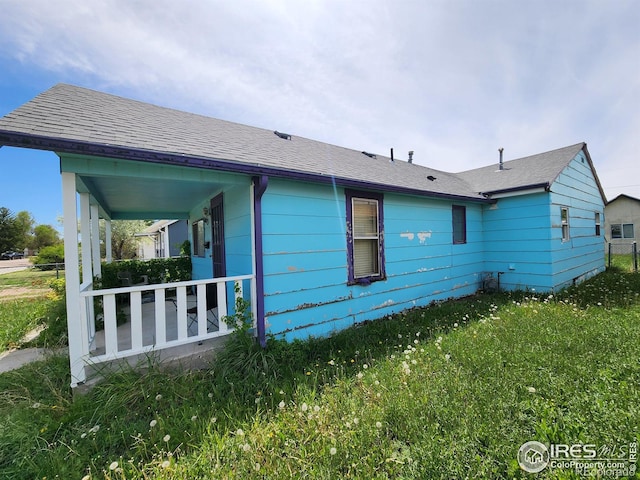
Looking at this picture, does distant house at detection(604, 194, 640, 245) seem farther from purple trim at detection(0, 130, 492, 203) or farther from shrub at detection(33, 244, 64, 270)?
shrub at detection(33, 244, 64, 270)

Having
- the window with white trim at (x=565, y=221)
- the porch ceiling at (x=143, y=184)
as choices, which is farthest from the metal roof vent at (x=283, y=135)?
the window with white trim at (x=565, y=221)

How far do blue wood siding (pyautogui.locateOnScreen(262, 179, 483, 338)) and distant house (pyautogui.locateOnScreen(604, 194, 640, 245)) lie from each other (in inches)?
901

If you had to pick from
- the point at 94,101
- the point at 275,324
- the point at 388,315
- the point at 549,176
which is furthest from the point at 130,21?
the point at 549,176

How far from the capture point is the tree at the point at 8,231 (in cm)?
4069

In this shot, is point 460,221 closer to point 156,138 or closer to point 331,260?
point 331,260

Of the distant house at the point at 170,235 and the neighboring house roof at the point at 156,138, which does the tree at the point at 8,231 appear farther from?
the neighboring house roof at the point at 156,138

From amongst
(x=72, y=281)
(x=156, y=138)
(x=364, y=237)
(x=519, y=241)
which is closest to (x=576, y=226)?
(x=519, y=241)

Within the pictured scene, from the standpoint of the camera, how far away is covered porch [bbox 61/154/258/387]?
2.86 m

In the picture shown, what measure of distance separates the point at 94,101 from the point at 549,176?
10014mm

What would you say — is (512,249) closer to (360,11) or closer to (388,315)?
(388,315)

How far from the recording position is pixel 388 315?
5.61 meters

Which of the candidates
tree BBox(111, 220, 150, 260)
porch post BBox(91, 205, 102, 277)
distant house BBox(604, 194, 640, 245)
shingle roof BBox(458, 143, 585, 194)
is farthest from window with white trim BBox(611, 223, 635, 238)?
tree BBox(111, 220, 150, 260)

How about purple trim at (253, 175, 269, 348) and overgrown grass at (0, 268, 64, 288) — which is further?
overgrown grass at (0, 268, 64, 288)

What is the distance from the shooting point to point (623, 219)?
20422 mm
